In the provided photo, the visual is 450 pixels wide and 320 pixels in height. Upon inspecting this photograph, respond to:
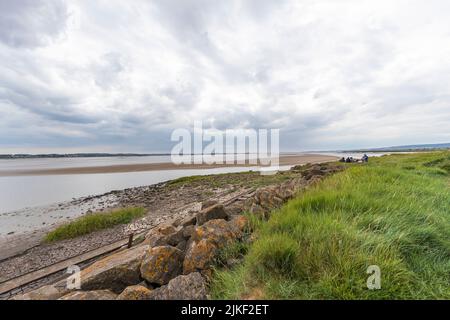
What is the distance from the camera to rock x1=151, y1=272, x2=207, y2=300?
7.46 ft

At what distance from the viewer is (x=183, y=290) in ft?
7.56

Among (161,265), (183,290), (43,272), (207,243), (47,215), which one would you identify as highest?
(207,243)

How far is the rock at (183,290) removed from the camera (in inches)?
89.5

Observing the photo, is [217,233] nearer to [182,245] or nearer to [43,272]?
[182,245]

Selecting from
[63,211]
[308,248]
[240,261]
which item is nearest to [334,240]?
[308,248]

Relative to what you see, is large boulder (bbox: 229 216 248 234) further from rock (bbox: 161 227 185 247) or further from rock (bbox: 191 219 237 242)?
rock (bbox: 161 227 185 247)

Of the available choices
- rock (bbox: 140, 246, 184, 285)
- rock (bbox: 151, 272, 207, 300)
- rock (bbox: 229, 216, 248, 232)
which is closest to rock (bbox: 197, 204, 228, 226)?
rock (bbox: 229, 216, 248, 232)

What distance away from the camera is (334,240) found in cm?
249

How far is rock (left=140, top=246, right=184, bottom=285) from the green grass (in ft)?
34.7

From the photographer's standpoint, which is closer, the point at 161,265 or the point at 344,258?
the point at 344,258

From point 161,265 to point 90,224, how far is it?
36.5 feet

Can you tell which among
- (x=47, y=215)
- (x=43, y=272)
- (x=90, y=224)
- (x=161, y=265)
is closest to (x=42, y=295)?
(x=161, y=265)

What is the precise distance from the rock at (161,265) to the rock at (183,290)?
0.59 metres
